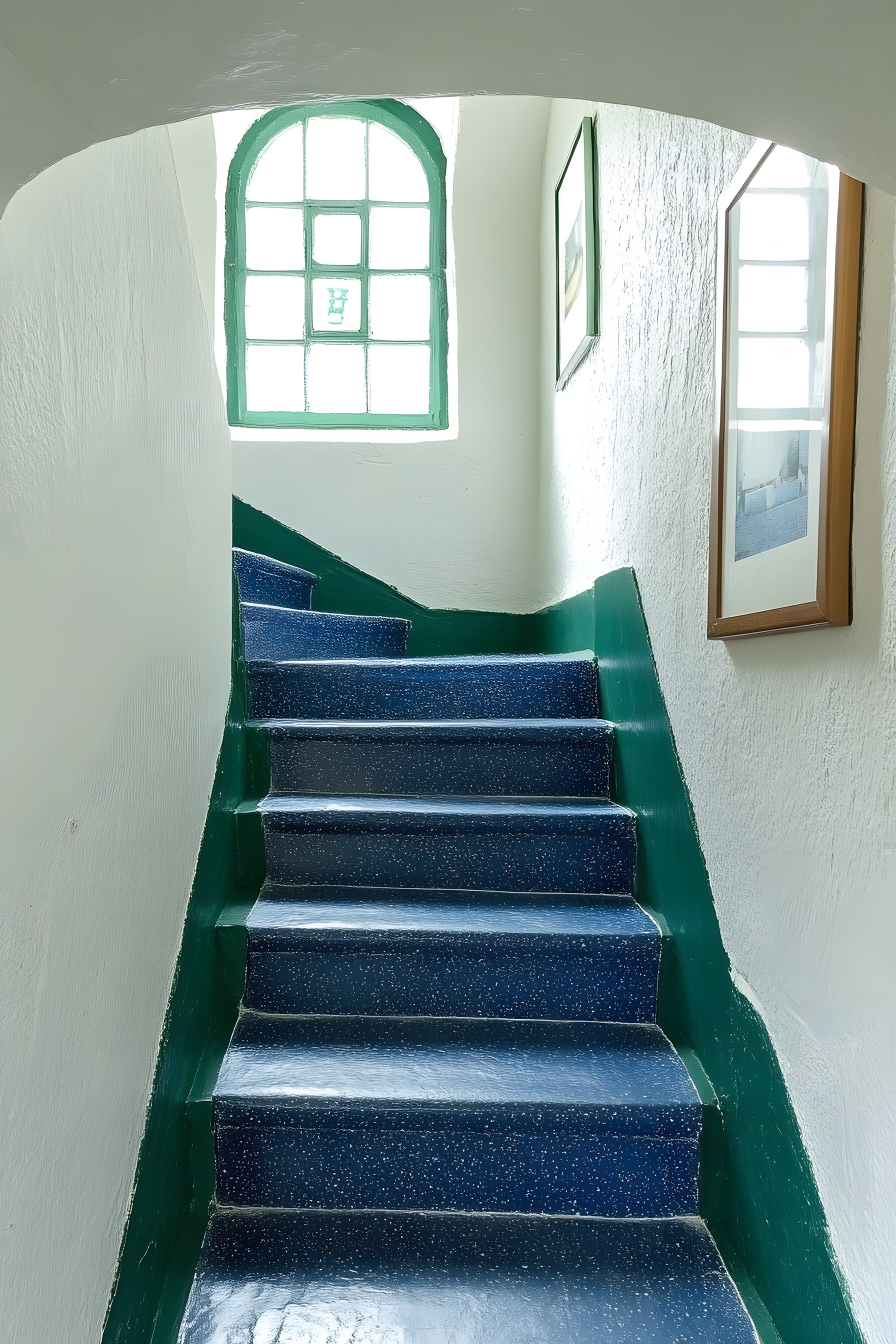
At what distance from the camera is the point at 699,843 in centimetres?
152

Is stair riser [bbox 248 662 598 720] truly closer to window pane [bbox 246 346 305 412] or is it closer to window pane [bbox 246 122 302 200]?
window pane [bbox 246 346 305 412]

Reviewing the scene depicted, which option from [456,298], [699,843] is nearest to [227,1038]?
[699,843]

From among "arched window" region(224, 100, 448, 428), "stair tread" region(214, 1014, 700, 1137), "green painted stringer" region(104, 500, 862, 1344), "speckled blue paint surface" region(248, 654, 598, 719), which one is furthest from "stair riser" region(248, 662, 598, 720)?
"arched window" region(224, 100, 448, 428)

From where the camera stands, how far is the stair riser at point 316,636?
7.95 ft

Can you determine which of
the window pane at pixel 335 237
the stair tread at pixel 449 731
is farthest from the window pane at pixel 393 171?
the stair tread at pixel 449 731

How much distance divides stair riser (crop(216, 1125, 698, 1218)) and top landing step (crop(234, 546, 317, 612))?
4.89 ft

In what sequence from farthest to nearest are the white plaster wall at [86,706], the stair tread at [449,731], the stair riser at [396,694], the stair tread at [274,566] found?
the stair tread at [274,566] → the stair riser at [396,694] → the stair tread at [449,731] → the white plaster wall at [86,706]

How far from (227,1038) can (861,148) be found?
1545mm

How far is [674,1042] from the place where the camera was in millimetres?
1563

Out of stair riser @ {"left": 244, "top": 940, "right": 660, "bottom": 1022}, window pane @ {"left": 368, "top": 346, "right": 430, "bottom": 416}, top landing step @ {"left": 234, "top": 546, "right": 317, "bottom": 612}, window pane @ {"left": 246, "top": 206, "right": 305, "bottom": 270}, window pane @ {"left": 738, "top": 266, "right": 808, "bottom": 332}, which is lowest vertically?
stair riser @ {"left": 244, "top": 940, "right": 660, "bottom": 1022}

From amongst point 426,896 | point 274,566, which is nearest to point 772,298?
point 426,896

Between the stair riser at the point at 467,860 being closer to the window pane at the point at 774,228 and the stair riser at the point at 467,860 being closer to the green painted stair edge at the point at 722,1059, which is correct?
the green painted stair edge at the point at 722,1059

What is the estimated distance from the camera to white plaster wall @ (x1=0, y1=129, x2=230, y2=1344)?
0.78 meters

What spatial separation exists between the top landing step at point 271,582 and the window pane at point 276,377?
2.30 ft
